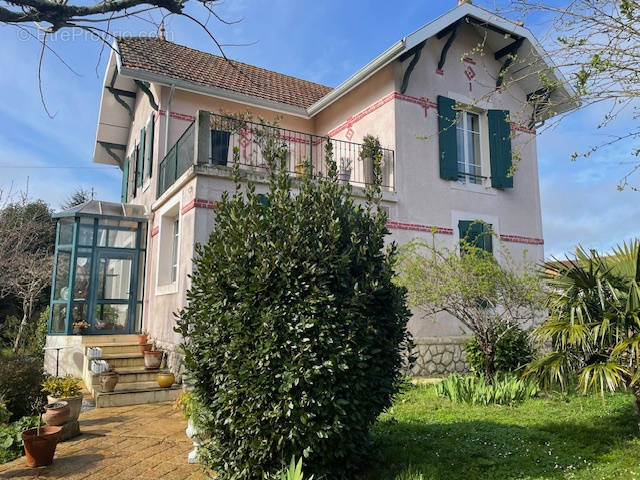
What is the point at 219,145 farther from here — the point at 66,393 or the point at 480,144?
the point at 480,144

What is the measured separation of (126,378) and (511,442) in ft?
22.1

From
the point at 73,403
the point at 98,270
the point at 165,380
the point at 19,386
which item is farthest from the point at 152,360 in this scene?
the point at 98,270

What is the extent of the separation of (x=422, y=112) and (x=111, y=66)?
345 inches

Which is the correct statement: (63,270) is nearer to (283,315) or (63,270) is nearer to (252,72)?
(252,72)

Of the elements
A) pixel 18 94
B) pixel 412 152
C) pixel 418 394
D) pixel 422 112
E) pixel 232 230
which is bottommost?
pixel 418 394

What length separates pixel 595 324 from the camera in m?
4.54

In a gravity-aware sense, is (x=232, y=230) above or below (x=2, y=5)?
below

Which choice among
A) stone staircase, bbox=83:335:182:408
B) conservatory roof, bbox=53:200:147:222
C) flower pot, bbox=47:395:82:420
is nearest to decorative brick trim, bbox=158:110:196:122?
conservatory roof, bbox=53:200:147:222

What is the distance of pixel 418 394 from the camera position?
7223mm

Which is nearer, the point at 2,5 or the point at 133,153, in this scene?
the point at 2,5

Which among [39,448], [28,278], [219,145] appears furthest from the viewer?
[28,278]

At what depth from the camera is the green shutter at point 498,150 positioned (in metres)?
11.7

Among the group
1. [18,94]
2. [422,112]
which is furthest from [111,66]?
[18,94]

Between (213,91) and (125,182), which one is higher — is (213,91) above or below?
above
